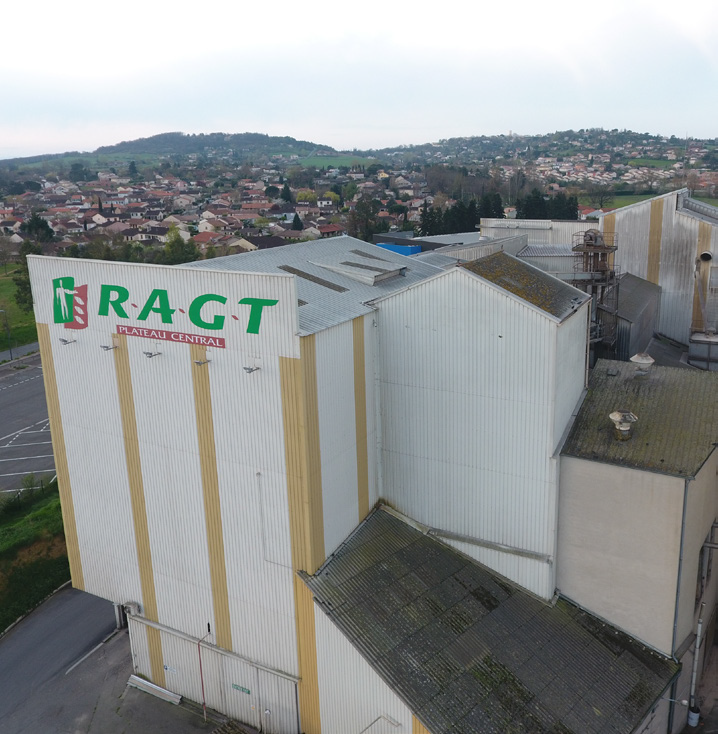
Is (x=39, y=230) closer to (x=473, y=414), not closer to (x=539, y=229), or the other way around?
(x=539, y=229)

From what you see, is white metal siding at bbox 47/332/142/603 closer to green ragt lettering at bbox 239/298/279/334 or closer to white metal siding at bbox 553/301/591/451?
green ragt lettering at bbox 239/298/279/334

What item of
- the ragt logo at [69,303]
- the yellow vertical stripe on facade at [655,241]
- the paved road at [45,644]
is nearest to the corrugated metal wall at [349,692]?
the paved road at [45,644]

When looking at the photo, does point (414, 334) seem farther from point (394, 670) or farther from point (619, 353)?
point (619, 353)

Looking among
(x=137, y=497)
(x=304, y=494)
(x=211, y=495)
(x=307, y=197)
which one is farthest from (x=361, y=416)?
(x=307, y=197)

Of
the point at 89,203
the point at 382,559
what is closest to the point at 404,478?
the point at 382,559

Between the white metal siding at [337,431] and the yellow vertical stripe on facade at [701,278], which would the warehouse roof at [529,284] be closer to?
the white metal siding at [337,431]

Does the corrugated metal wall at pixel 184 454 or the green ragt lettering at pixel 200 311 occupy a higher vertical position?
the green ragt lettering at pixel 200 311
